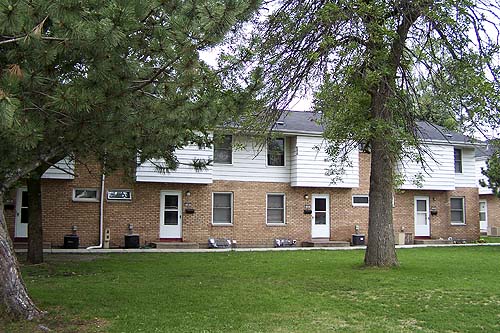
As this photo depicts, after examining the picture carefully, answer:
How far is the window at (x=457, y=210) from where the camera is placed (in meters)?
24.0

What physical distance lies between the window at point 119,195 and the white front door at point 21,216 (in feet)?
9.24

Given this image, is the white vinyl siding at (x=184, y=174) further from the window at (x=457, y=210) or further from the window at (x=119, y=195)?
the window at (x=457, y=210)

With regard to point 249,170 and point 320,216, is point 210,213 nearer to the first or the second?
point 249,170

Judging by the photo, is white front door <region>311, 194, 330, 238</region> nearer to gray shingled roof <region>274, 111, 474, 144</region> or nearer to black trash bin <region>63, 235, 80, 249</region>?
gray shingled roof <region>274, 111, 474, 144</region>

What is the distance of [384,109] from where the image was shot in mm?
11859

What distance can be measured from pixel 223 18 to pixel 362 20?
6.13m

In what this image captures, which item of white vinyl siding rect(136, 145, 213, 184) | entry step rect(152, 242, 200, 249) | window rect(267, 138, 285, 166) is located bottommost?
entry step rect(152, 242, 200, 249)

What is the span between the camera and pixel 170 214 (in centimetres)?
1959

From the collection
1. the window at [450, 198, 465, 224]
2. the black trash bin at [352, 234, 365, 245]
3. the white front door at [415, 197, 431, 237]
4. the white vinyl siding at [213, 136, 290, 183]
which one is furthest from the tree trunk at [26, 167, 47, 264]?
the window at [450, 198, 465, 224]

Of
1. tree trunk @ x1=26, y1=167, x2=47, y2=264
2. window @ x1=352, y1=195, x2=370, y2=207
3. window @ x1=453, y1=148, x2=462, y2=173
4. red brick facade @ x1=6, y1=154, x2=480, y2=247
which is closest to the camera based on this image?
tree trunk @ x1=26, y1=167, x2=47, y2=264

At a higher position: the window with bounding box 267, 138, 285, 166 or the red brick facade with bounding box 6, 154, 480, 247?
the window with bounding box 267, 138, 285, 166

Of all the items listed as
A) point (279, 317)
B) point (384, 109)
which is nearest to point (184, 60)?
point (279, 317)

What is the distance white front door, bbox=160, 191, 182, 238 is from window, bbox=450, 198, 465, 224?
12.6 metres

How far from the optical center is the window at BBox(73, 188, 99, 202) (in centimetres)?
1847
